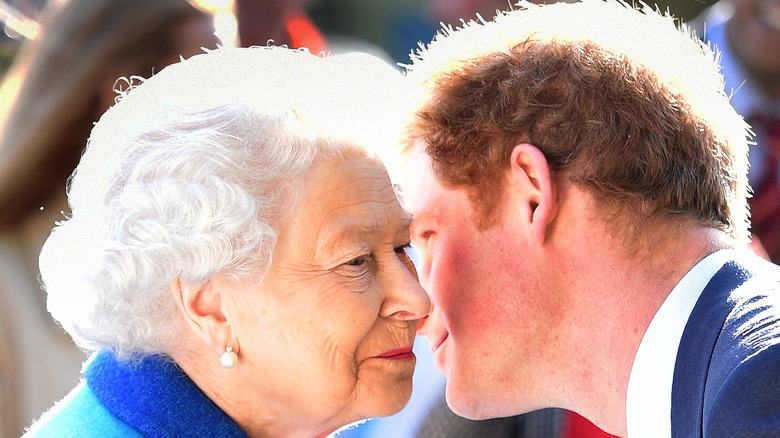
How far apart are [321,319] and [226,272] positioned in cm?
23

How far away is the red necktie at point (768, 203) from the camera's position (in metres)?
3.89

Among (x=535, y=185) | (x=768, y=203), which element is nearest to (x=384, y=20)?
(x=768, y=203)

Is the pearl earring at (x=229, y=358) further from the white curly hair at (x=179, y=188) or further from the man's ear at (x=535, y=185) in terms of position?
the man's ear at (x=535, y=185)

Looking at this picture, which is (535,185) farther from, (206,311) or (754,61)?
(754,61)

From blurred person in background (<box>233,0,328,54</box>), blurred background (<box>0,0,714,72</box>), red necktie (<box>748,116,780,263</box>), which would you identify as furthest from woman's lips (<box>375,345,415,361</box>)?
blurred background (<box>0,0,714,72</box>)

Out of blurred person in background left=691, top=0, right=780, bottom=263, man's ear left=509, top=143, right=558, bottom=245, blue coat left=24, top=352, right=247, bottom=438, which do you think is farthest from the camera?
blurred person in background left=691, top=0, right=780, bottom=263

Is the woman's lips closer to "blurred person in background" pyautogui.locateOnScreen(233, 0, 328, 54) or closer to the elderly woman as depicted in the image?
the elderly woman

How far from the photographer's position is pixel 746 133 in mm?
2596

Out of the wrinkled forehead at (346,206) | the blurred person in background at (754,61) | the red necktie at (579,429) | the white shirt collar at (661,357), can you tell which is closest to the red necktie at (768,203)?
the blurred person in background at (754,61)

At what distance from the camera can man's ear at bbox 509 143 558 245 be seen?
228 cm

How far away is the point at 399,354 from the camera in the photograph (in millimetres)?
2121

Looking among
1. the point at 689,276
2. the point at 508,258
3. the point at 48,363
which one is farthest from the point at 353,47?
the point at 689,276

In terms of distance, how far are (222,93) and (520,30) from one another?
90 centimetres

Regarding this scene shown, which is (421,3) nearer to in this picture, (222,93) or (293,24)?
(293,24)
